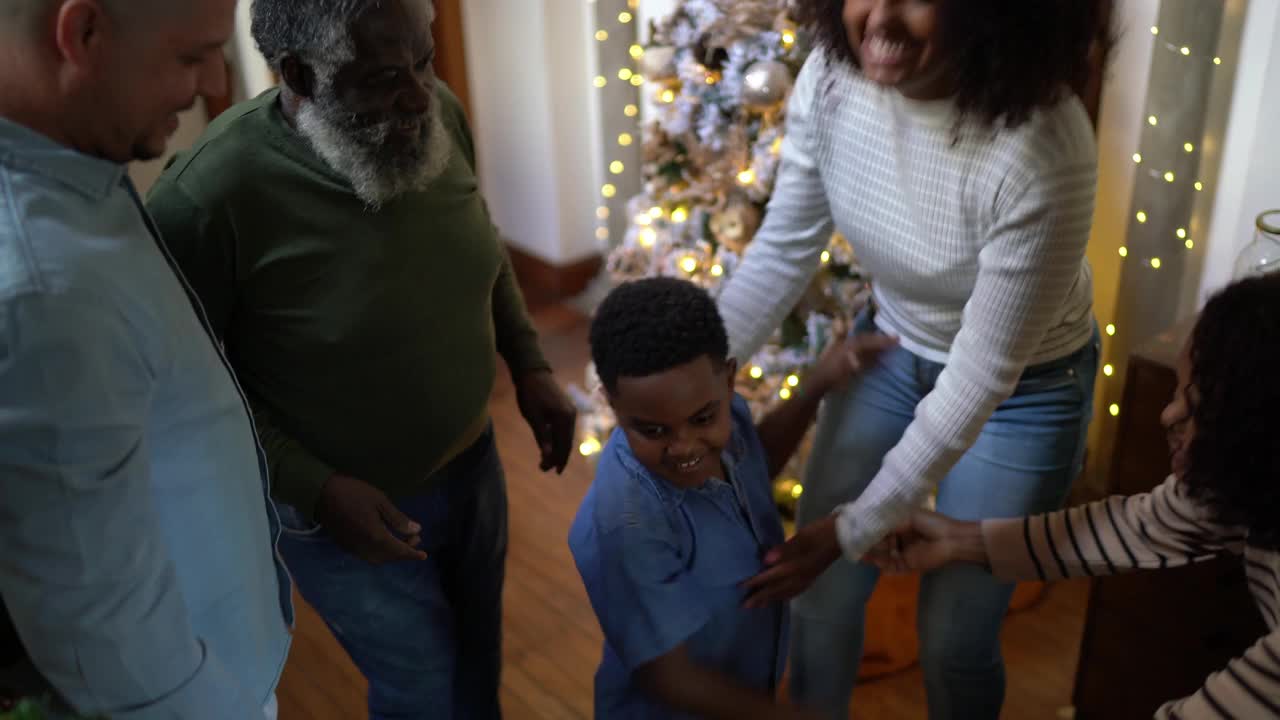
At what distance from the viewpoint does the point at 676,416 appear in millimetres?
1227

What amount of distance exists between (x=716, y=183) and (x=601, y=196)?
4.53 feet

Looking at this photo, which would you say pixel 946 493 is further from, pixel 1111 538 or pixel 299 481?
pixel 299 481

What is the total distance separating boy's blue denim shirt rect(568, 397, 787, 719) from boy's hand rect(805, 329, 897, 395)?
206 millimetres

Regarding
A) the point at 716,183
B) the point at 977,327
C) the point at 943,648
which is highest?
the point at 977,327

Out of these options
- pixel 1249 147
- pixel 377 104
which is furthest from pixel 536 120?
pixel 377 104

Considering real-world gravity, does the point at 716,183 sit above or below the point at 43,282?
below

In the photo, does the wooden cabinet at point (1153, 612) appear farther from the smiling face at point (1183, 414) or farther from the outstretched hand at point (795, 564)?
the outstretched hand at point (795, 564)

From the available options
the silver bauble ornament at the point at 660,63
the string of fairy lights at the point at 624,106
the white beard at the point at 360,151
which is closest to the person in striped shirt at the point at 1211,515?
the white beard at the point at 360,151

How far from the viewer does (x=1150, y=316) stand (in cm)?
236

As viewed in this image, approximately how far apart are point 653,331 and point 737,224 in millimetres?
1302

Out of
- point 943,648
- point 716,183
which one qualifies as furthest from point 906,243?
point 716,183

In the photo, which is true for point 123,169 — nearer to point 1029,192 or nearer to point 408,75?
point 408,75

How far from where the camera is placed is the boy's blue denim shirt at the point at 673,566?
1231mm

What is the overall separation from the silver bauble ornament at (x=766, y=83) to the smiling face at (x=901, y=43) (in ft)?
3.11
